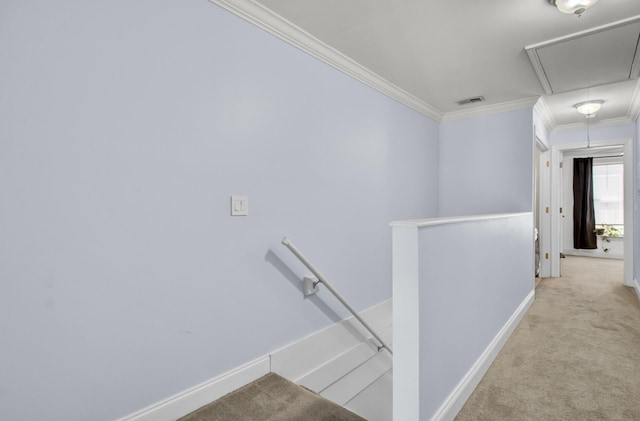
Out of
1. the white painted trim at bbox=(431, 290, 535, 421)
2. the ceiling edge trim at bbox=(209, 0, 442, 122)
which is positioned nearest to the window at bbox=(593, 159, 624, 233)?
the white painted trim at bbox=(431, 290, 535, 421)

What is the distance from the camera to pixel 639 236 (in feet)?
12.8

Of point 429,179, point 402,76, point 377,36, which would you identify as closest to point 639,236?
point 429,179

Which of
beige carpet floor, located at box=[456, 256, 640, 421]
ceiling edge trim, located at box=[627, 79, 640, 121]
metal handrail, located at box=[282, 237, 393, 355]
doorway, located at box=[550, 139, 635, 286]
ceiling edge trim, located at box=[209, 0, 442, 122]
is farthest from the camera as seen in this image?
doorway, located at box=[550, 139, 635, 286]

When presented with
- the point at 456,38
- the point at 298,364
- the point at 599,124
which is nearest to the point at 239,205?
the point at 298,364

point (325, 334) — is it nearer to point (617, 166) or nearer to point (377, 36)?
point (377, 36)

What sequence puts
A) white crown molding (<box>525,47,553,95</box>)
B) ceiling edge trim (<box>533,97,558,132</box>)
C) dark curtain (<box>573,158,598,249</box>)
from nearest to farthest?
white crown molding (<box>525,47,553,95</box>)
ceiling edge trim (<box>533,97,558,132</box>)
dark curtain (<box>573,158,598,249</box>)

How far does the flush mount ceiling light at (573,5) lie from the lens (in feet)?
5.92

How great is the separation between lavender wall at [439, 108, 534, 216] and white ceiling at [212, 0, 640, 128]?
0.46 meters

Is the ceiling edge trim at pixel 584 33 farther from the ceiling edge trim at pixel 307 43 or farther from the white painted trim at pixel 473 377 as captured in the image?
the white painted trim at pixel 473 377

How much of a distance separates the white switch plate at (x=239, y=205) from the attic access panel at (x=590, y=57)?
7.63ft

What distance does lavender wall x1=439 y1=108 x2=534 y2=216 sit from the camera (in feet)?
12.0

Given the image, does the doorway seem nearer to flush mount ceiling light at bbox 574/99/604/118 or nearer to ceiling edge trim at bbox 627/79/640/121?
ceiling edge trim at bbox 627/79/640/121

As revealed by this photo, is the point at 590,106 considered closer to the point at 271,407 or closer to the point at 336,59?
the point at 336,59

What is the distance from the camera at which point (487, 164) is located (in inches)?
153
